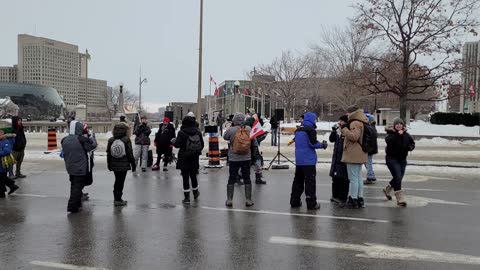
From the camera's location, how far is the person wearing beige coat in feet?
28.1

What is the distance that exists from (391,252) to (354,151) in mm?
2886

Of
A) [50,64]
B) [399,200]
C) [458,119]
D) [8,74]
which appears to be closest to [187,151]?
[399,200]

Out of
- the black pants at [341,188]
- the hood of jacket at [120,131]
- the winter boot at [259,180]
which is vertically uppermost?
the hood of jacket at [120,131]

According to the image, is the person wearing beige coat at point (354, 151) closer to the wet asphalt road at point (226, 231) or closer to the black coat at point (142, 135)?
the wet asphalt road at point (226, 231)

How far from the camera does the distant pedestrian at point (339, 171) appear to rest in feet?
30.1

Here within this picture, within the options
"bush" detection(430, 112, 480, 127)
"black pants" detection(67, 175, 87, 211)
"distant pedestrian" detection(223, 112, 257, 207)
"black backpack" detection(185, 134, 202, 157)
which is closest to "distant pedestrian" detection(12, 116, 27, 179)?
"black pants" detection(67, 175, 87, 211)

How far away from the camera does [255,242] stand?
6.45m

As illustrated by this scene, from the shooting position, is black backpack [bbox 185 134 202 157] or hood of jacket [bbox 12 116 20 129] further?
hood of jacket [bbox 12 116 20 129]

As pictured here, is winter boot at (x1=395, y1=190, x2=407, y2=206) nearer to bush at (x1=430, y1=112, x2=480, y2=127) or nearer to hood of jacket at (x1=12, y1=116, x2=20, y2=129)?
hood of jacket at (x1=12, y1=116, x2=20, y2=129)

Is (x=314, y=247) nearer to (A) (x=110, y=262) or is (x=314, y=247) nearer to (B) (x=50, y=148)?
(A) (x=110, y=262)

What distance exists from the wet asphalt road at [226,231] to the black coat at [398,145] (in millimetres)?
996

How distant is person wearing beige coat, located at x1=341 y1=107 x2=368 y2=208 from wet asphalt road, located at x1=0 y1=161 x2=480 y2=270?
18.5 inches

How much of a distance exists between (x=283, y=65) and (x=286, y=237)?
48805mm

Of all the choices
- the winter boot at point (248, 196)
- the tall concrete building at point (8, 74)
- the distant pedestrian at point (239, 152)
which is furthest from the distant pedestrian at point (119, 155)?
the tall concrete building at point (8, 74)
